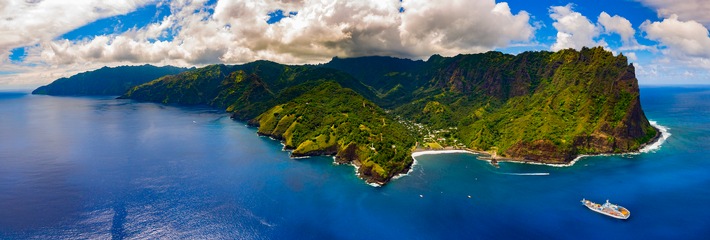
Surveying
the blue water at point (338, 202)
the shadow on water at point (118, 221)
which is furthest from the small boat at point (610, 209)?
the shadow on water at point (118, 221)

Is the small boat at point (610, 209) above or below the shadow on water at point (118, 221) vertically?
above

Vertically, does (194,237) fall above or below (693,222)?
below

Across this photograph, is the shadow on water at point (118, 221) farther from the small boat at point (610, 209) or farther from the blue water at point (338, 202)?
the small boat at point (610, 209)

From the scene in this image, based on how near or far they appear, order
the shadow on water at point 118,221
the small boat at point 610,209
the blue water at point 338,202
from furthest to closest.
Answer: the small boat at point 610,209
the blue water at point 338,202
the shadow on water at point 118,221

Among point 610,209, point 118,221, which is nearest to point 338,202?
point 118,221

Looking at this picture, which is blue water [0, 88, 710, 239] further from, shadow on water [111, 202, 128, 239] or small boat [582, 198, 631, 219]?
small boat [582, 198, 631, 219]

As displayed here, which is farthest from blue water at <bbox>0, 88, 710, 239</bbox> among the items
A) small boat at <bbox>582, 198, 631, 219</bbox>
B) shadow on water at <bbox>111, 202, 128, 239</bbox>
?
small boat at <bbox>582, 198, 631, 219</bbox>

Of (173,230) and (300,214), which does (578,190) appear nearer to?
(300,214)

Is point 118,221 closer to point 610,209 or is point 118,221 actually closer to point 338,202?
point 338,202

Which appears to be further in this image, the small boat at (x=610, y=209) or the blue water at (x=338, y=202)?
the small boat at (x=610, y=209)

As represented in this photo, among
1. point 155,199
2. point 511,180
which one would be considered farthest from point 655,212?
point 155,199
